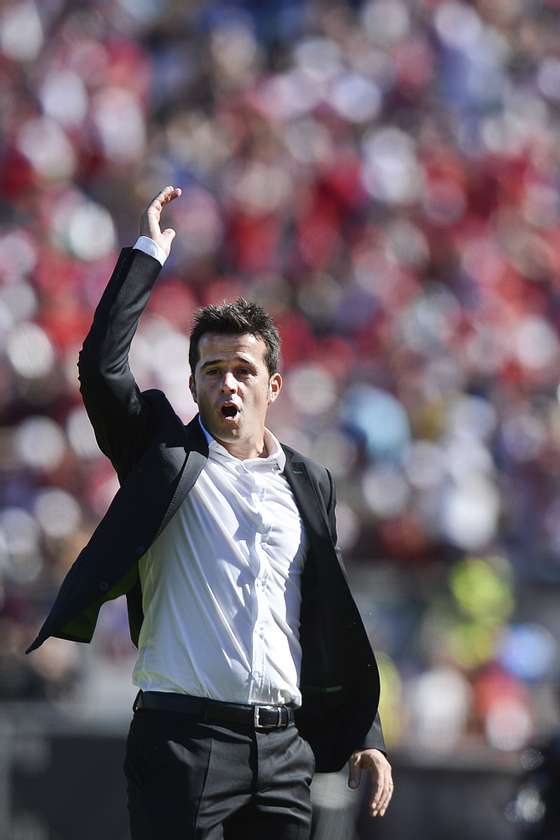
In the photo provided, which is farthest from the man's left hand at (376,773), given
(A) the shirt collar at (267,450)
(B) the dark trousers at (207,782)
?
(A) the shirt collar at (267,450)

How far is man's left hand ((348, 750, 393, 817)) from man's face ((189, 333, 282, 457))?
84cm

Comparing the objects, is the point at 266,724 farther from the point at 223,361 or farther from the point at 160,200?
the point at 160,200

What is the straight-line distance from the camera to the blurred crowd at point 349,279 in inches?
380

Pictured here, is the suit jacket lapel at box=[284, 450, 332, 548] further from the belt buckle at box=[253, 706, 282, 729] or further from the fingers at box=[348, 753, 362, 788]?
the fingers at box=[348, 753, 362, 788]

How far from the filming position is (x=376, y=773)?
4.07 meters

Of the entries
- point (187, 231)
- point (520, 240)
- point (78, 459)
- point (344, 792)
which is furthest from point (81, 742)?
point (520, 240)

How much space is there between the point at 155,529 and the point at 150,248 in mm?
660

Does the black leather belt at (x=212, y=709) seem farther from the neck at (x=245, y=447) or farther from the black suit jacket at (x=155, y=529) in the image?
the neck at (x=245, y=447)

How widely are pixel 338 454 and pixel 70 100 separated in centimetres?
397

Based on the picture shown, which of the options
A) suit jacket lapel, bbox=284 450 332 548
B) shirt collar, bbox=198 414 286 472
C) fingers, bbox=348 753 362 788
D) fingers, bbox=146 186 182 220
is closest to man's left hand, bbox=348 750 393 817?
fingers, bbox=348 753 362 788

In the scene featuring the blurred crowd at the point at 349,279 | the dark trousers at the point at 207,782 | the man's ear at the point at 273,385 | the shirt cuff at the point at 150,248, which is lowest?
the dark trousers at the point at 207,782

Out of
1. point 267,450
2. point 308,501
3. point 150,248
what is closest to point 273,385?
point 267,450

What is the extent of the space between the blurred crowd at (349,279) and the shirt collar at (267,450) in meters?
4.91

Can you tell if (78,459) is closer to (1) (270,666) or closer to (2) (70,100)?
(2) (70,100)
